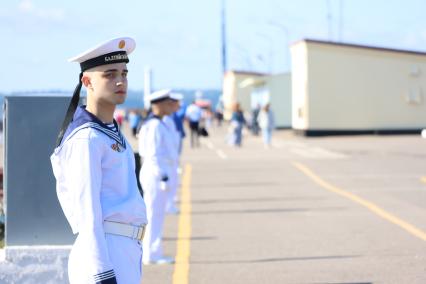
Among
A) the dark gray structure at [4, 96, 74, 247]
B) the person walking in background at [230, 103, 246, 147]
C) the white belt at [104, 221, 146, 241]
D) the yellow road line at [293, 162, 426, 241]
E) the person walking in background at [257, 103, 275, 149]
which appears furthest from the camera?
the person walking in background at [230, 103, 246, 147]

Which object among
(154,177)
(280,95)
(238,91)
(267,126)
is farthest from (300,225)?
(238,91)

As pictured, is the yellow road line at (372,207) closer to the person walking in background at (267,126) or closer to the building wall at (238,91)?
the person walking in background at (267,126)

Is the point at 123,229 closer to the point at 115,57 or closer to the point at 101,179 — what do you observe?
the point at 101,179

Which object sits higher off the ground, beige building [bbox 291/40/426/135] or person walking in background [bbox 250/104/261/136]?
beige building [bbox 291/40/426/135]

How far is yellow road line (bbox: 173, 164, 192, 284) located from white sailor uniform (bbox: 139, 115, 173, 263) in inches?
13.1

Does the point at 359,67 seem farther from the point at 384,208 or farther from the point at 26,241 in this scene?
the point at 26,241

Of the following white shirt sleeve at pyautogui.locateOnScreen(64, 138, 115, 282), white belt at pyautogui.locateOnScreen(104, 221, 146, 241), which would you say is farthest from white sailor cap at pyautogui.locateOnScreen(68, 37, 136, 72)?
white belt at pyautogui.locateOnScreen(104, 221, 146, 241)

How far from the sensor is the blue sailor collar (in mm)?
4090

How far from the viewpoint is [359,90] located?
40.6m

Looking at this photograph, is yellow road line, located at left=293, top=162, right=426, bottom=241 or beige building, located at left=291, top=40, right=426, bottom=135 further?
beige building, located at left=291, top=40, right=426, bottom=135

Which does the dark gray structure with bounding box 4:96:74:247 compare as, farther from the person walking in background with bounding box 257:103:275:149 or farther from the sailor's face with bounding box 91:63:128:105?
the person walking in background with bounding box 257:103:275:149

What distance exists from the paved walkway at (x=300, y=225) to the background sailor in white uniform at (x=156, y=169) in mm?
283

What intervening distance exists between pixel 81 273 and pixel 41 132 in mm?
2424

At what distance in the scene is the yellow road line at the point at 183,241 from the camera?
8.32 m
